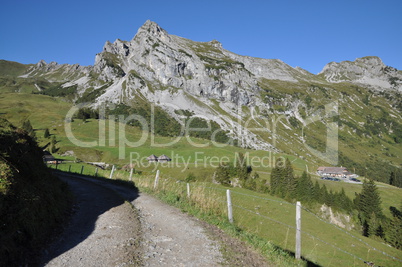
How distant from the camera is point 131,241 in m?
8.62

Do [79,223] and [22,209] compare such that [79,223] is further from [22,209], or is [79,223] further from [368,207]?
[368,207]

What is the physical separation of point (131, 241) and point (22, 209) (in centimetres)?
391

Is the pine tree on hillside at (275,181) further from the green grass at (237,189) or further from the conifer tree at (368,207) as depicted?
the conifer tree at (368,207)

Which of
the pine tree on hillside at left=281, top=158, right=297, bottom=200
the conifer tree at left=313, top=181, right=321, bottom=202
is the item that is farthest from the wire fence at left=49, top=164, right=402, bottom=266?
the pine tree on hillside at left=281, top=158, right=297, bottom=200

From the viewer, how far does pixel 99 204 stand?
14695mm

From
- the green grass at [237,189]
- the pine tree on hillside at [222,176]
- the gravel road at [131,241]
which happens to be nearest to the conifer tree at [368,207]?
the green grass at [237,189]

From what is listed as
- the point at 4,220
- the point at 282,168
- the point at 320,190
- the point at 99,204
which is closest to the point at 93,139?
the point at 282,168

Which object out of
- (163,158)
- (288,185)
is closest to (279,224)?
(288,185)

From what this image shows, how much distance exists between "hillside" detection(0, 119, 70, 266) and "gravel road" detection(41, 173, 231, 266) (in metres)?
0.62

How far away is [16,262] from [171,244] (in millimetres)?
4759

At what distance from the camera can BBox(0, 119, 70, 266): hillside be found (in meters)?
6.68

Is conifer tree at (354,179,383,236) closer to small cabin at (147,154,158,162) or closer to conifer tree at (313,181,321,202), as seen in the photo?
conifer tree at (313,181,321,202)

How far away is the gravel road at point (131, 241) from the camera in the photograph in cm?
716

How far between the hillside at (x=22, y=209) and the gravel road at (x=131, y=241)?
62 centimetres
